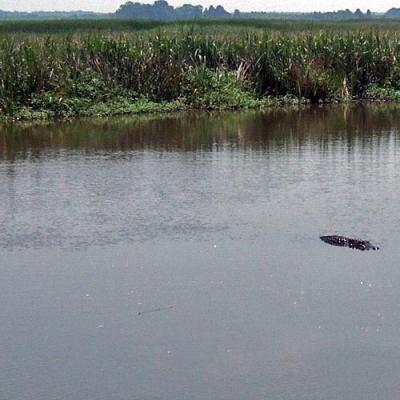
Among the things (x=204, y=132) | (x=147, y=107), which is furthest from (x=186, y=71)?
(x=204, y=132)

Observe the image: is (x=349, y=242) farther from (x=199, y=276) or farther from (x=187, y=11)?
(x=187, y=11)

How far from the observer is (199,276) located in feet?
30.7

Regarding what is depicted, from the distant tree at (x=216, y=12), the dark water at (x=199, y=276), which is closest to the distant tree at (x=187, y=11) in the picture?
the distant tree at (x=216, y=12)

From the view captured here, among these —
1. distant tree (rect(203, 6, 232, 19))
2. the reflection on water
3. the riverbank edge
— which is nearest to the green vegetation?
the riverbank edge

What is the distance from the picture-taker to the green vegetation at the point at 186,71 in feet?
74.9

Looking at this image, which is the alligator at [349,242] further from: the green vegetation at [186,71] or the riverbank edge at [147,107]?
the green vegetation at [186,71]

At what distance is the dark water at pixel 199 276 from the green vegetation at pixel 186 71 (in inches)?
258

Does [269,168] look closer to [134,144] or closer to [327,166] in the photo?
[327,166]

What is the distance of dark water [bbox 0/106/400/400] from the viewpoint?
7.16 meters

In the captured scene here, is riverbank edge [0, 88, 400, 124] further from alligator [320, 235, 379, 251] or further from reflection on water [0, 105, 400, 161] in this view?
alligator [320, 235, 379, 251]

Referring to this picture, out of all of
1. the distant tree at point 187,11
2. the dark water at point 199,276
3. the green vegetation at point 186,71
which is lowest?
the dark water at point 199,276

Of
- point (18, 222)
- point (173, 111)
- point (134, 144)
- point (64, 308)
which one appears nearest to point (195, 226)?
→ point (18, 222)

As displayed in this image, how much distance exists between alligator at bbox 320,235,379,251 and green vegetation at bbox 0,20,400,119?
1261 cm

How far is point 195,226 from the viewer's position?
1122 cm
